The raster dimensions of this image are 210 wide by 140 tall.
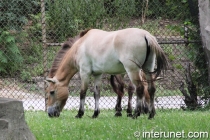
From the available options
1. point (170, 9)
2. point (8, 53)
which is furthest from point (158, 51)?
point (8, 53)

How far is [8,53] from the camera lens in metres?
13.9

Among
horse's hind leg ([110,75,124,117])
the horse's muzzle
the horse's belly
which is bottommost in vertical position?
the horse's muzzle

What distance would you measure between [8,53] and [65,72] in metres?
4.62

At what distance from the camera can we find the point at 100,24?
558 inches

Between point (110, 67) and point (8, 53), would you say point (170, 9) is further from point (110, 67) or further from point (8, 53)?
point (8, 53)

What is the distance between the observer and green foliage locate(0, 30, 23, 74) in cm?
1374

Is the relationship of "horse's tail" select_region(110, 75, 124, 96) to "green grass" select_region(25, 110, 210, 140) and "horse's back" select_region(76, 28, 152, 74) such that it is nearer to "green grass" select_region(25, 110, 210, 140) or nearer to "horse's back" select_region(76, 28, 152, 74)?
"horse's back" select_region(76, 28, 152, 74)

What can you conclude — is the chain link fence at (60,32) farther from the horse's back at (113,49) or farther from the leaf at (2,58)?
the horse's back at (113,49)

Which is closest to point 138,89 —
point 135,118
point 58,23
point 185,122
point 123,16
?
point 135,118

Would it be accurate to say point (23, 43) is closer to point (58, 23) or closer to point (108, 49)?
point (58, 23)

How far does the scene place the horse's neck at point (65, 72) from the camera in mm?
9703

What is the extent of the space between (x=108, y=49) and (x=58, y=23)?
21.1ft

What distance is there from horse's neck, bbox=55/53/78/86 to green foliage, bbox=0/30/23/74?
13.9 ft

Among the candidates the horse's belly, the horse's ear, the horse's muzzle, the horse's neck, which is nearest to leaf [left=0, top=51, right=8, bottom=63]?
the horse's neck
